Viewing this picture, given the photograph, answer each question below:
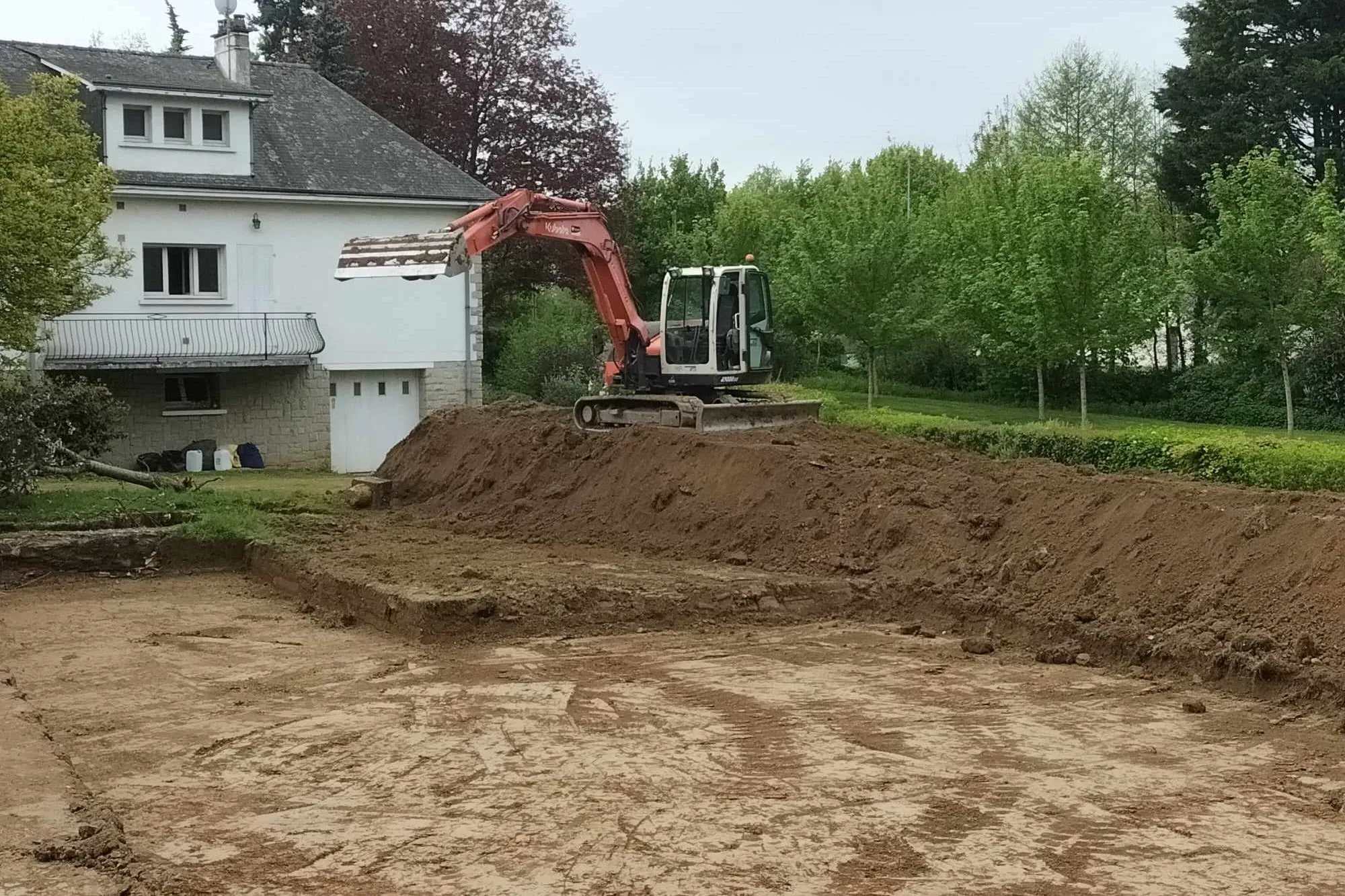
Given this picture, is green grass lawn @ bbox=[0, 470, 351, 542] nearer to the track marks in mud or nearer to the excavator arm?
the excavator arm

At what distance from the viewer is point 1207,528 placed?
12.9 m

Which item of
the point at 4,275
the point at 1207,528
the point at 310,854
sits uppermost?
the point at 4,275

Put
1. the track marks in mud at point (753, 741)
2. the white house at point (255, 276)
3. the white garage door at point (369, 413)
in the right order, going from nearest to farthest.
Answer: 1. the track marks in mud at point (753, 741)
2. the white house at point (255, 276)
3. the white garage door at point (369, 413)

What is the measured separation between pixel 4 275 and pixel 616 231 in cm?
2082

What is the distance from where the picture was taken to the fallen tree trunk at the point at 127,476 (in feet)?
66.4

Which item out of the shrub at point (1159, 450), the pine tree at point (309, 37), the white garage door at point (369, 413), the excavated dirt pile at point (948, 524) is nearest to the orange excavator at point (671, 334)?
the excavated dirt pile at point (948, 524)

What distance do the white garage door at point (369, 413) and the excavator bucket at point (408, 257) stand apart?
10.6 m

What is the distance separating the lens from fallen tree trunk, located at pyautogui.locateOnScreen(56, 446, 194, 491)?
66.4 feet

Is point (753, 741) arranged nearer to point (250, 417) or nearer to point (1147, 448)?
point (1147, 448)

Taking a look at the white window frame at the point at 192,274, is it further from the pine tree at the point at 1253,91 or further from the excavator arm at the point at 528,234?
the pine tree at the point at 1253,91

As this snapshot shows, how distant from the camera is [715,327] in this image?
20.7 metres

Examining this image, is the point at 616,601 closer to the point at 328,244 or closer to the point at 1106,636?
the point at 1106,636

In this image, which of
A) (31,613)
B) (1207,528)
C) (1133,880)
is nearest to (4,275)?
(31,613)

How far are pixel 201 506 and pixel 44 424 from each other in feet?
7.71
